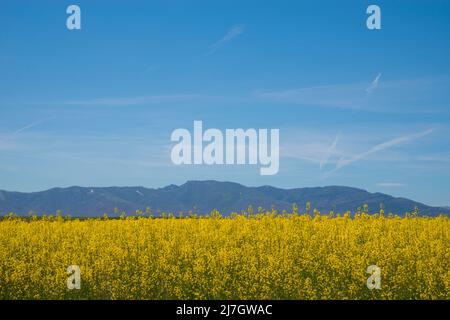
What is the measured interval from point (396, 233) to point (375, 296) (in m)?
6.45

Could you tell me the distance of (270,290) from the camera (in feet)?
41.5

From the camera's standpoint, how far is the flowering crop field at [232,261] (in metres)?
12.8

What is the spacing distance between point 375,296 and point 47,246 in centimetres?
1024

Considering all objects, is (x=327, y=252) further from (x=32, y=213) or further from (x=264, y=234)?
(x=32, y=213)

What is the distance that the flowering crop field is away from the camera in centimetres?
1280

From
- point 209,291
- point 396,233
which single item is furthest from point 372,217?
point 209,291

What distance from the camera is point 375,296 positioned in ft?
41.2

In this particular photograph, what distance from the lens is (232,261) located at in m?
14.1

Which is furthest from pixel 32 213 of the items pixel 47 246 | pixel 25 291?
pixel 25 291

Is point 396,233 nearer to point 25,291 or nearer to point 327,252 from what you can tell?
point 327,252

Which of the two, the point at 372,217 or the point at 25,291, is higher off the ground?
the point at 372,217
